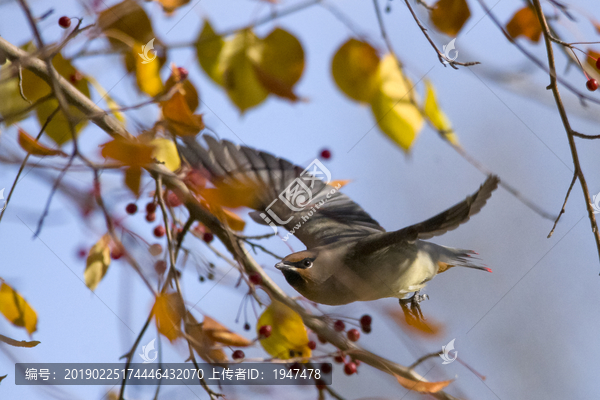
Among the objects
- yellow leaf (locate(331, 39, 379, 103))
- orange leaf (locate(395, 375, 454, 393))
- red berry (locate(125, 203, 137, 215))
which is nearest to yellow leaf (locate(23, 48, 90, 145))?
red berry (locate(125, 203, 137, 215))

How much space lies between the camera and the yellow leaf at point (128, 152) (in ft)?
3.56

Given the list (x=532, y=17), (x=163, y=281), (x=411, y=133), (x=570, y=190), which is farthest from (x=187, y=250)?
(x=532, y=17)

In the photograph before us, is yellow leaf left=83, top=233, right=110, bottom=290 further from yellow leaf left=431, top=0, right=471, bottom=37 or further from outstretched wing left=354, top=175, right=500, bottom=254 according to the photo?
yellow leaf left=431, top=0, right=471, bottom=37

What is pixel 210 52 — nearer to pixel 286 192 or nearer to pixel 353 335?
pixel 286 192

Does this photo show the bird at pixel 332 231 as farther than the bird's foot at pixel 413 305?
No

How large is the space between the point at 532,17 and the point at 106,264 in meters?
1.38

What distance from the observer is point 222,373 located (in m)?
1.28

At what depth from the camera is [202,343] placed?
128 cm

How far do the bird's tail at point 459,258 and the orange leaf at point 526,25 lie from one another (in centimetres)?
66

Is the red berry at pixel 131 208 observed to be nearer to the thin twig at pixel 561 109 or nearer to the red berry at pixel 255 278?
the red berry at pixel 255 278

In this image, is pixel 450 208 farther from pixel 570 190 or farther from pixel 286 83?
pixel 286 83

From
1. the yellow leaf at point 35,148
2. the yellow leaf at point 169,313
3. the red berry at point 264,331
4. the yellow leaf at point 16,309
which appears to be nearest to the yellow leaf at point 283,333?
the red berry at point 264,331

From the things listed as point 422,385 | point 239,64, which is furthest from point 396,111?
point 422,385

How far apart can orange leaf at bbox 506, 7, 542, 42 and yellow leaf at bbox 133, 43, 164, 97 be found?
990 mm
